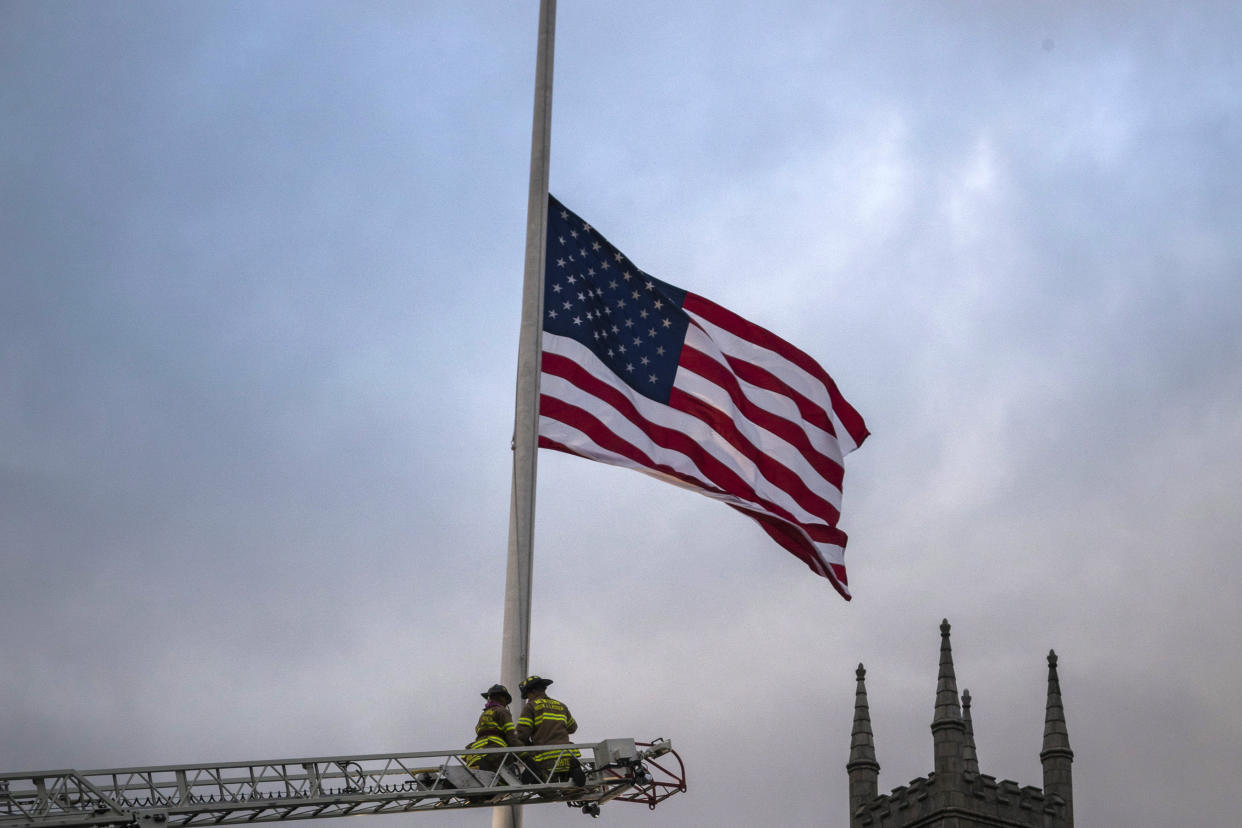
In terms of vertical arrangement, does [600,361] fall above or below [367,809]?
above

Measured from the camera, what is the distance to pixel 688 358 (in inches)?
1070

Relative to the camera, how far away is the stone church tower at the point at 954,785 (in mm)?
66562

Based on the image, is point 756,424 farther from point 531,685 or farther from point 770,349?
point 531,685

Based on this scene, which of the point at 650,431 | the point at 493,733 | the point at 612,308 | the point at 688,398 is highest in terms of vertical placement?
the point at 612,308

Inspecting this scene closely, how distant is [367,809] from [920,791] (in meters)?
48.4

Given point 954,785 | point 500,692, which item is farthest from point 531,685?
point 954,785

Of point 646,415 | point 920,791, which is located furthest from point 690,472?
point 920,791

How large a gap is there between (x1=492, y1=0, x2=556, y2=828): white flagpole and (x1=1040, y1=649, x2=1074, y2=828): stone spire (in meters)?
50.9

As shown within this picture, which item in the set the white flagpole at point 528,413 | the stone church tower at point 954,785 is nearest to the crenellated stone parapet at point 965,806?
the stone church tower at point 954,785

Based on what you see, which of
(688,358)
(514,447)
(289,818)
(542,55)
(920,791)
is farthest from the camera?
(920,791)

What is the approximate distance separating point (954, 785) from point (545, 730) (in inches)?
1853

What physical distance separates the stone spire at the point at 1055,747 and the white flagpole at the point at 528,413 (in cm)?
5088

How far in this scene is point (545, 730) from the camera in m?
21.7

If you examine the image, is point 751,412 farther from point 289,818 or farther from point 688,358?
point 289,818
